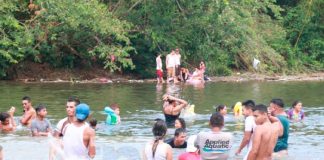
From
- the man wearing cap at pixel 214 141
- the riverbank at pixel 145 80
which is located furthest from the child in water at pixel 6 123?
the riverbank at pixel 145 80

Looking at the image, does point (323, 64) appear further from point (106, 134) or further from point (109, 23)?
point (106, 134)

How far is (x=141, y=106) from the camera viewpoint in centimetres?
2717

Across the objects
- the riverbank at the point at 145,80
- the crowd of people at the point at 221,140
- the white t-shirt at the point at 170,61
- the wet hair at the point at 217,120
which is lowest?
the crowd of people at the point at 221,140

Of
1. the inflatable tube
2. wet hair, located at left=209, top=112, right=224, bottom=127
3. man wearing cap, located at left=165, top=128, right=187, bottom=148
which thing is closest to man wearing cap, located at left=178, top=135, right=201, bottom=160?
wet hair, located at left=209, top=112, right=224, bottom=127

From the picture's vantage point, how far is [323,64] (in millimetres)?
44406

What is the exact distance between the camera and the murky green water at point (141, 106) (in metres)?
18.1

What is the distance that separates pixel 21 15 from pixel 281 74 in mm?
13837

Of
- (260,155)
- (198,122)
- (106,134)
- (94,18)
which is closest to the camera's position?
(260,155)

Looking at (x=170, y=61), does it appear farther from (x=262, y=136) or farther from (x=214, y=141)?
(x=262, y=136)

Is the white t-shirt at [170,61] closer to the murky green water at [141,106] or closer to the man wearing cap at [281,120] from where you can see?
the murky green water at [141,106]

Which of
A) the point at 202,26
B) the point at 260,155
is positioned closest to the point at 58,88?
the point at 202,26

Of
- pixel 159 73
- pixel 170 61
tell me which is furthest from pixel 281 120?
pixel 170 61

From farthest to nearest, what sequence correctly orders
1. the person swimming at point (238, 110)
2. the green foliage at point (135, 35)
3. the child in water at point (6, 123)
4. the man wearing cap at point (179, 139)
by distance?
the green foliage at point (135, 35)
the person swimming at point (238, 110)
the child in water at point (6, 123)
the man wearing cap at point (179, 139)

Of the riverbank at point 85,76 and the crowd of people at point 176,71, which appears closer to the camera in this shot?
the crowd of people at point 176,71
